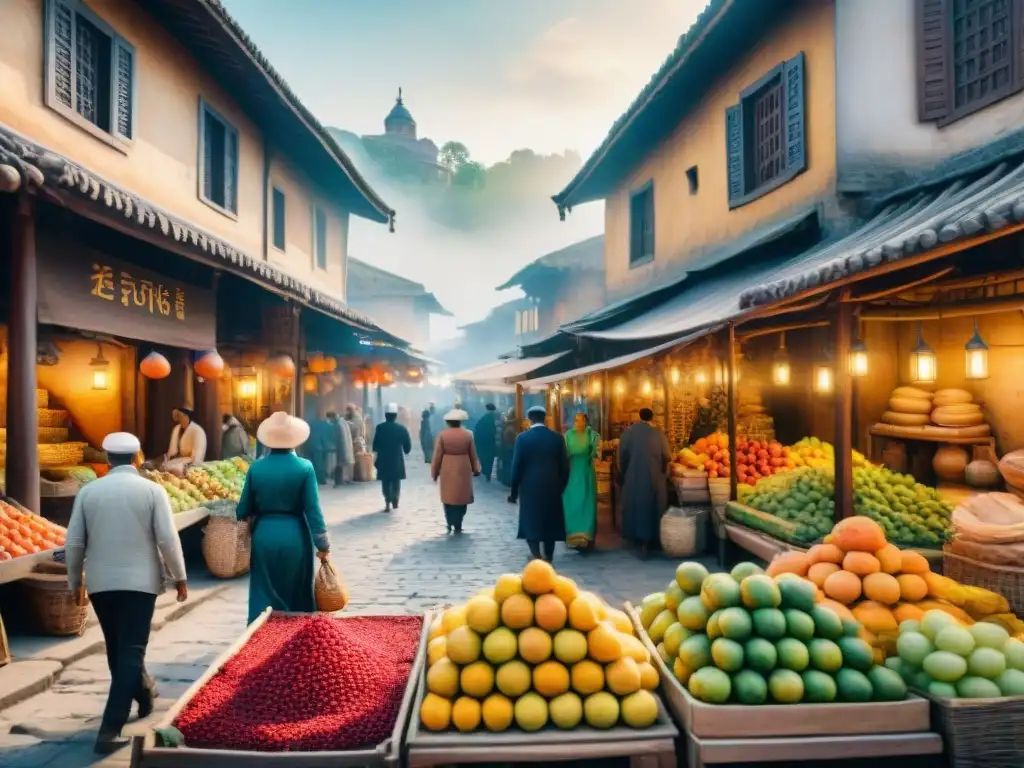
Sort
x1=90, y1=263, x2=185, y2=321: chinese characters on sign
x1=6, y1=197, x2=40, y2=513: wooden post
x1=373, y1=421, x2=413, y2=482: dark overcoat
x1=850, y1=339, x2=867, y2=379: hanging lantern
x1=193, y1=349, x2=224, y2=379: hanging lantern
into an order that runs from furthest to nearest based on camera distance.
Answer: x1=373, y1=421, x2=413, y2=482: dark overcoat, x1=193, y1=349, x2=224, y2=379: hanging lantern, x1=90, y1=263, x2=185, y2=321: chinese characters on sign, x1=850, y1=339, x2=867, y2=379: hanging lantern, x1=6, y1=197, x2=40, y2=513: wooden post

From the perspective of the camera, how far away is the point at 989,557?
4.85m

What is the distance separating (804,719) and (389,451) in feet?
34.9

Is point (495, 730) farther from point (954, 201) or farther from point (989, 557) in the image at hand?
point (954, 201)

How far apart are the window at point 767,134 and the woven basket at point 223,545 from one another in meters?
8.92

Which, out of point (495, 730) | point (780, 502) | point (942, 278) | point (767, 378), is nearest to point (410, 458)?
point (767, 378)

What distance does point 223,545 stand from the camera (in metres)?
7.74

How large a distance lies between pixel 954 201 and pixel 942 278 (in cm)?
73

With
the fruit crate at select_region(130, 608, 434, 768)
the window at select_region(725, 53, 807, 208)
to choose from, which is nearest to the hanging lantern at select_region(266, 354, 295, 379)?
the window at select_region(725, 53, 807, 208)

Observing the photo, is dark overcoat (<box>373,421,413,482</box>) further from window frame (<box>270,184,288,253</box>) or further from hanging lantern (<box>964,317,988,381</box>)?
hanging lantern (<box>964,317,988,381</box>)

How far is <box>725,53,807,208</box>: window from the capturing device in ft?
30.4

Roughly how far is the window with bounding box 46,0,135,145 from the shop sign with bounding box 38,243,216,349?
2165mm

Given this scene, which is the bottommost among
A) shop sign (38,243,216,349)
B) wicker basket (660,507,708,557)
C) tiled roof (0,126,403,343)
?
wicker basket (660,507,708,557)

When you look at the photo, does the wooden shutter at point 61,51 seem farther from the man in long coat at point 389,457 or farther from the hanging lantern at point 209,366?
the man in long coat at point 389,457

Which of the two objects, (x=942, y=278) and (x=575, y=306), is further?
(x=575, y=306)
